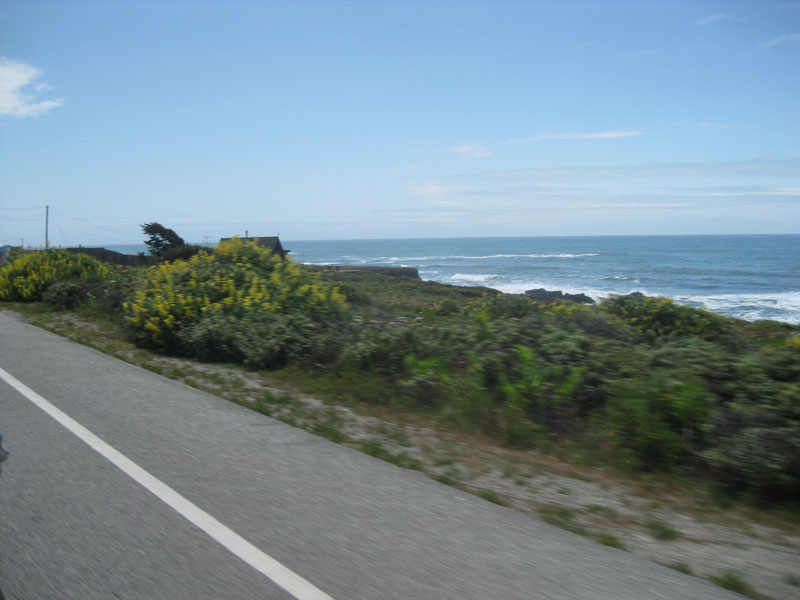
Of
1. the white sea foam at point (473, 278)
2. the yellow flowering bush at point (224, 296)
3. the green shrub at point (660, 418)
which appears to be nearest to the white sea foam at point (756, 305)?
the yellow flowering bush at point (224, 296)

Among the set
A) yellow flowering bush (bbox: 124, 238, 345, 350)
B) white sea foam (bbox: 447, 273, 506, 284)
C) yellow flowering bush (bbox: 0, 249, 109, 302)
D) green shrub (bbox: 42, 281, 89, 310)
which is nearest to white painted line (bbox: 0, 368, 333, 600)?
yellow flowering bush (bbox: 124, 238, 345, 350)

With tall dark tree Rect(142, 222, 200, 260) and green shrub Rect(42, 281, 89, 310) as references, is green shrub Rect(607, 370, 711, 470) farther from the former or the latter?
tall dark tree Rect(142, 222, 200, 260)

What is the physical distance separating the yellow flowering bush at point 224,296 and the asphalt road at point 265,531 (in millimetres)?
5321

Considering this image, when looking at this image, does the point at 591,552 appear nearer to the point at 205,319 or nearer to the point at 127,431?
the point at 127,431

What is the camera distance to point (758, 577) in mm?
3691

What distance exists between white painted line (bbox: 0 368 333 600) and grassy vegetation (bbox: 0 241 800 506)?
198 cm

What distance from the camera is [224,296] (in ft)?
40.4

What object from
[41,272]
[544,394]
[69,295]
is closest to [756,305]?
[544,394]

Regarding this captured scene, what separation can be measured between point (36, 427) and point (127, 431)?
934 mm

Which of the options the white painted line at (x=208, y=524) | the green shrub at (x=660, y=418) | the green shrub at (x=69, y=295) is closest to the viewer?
the white painted line at (x=208, y=524)

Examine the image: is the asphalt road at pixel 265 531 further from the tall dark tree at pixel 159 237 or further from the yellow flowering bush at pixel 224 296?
the tall dark tree at pixel 159 237

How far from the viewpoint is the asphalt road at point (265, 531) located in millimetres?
3363

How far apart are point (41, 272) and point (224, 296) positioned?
12103 mm

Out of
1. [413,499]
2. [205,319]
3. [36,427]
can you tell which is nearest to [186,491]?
[413,499]
